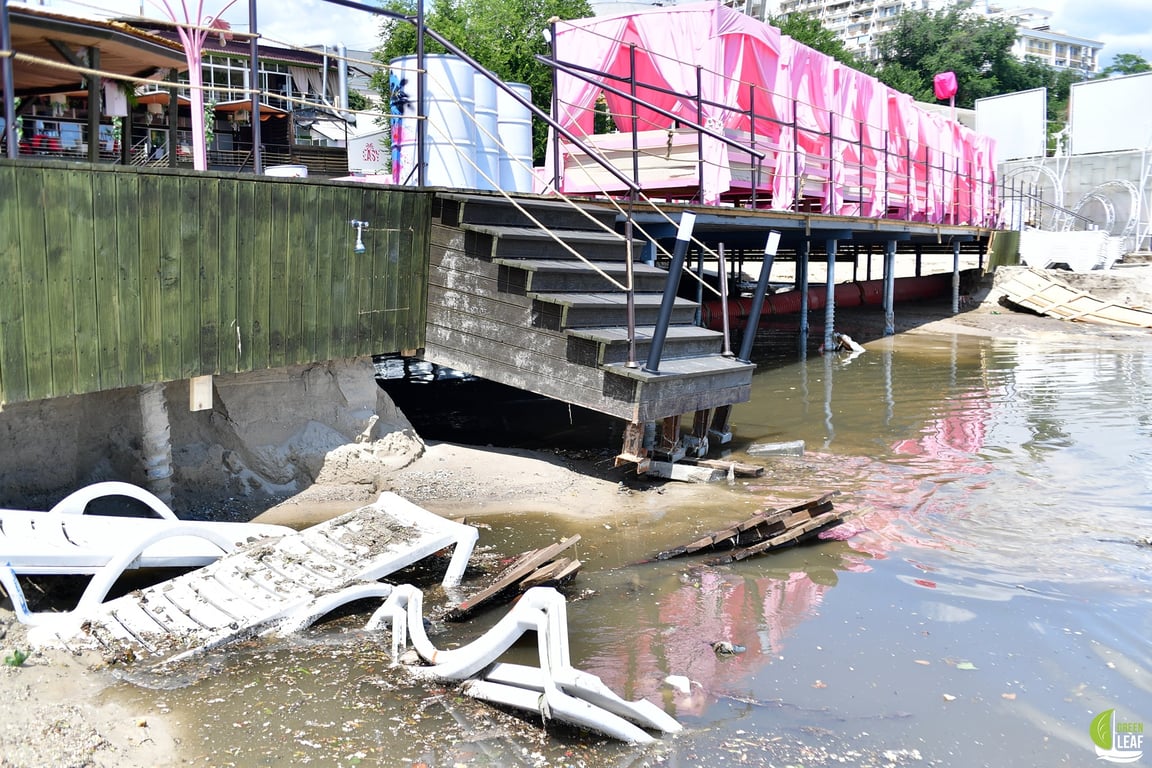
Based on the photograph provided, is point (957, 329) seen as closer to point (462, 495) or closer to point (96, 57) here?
point (462, 495)

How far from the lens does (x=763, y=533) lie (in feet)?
21.7

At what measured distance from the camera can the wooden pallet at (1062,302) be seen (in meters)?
22.1

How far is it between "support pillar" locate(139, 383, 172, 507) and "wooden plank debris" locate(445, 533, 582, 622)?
2605 millimetres

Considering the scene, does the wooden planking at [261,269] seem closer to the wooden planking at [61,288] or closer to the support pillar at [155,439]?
the support pillar at [155,439]

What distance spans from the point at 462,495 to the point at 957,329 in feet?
57.3

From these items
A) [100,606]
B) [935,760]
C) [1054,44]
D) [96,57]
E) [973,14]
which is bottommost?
[935,760]

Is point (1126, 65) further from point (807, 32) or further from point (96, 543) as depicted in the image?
point (96, 543)

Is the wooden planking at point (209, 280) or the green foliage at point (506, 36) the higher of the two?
the green foliage at point (506, 36)

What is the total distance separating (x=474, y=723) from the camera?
13.5ft

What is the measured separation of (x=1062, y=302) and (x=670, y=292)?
19783 millimetres

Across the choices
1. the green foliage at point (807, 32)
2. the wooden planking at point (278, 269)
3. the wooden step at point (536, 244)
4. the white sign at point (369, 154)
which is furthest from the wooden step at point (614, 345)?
the green foliage at point (807, 32)

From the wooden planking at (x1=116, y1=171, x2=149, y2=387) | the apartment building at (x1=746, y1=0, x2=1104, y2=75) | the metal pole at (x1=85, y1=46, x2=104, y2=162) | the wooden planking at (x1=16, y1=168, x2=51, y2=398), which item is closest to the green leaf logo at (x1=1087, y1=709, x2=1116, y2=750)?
the wooden planking at (x1=116, y1=171, x2=149, y2=387)

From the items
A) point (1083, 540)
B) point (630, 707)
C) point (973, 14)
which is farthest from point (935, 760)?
point (973, 14)

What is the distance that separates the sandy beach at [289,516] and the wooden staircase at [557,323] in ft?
2.03
